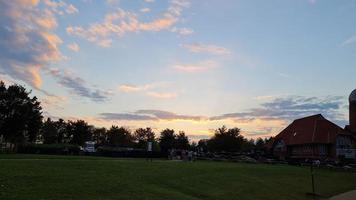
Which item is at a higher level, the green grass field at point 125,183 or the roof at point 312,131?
the roof at point 312,131

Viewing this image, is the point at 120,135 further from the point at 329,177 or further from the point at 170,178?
the point at 170,178

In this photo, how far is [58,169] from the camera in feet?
79.4

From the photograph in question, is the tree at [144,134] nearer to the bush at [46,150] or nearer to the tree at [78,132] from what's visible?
the tree at [78,132]

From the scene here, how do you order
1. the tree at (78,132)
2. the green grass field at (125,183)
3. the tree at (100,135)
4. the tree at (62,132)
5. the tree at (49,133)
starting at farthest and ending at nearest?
the tree at (100,135) → the tree at (62,132) → the tree at (78,132) → the tree at (49,133) → the green grass field at (125,183)

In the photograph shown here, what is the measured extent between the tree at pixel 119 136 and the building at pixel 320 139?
5382 centimetres

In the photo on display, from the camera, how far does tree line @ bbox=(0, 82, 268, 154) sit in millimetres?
77062

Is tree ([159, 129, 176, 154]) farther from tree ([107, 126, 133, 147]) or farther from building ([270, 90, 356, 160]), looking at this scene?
building ([270, 90, 356, 160])

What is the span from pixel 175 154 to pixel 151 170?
32322 mm

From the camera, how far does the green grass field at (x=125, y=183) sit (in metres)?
19.2

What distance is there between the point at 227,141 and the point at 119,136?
169 feet

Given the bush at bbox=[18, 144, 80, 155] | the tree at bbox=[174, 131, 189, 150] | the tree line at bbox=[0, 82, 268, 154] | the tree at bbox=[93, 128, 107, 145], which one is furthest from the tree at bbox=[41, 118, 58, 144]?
the bush at bbox=[18, 144, 80, 155]

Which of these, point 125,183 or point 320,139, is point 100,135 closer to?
point 320,139

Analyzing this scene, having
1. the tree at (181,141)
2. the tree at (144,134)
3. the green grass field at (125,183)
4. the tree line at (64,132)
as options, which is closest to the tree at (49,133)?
the tree line at (64,132)

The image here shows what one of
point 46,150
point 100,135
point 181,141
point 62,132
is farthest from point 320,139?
point 62,132
